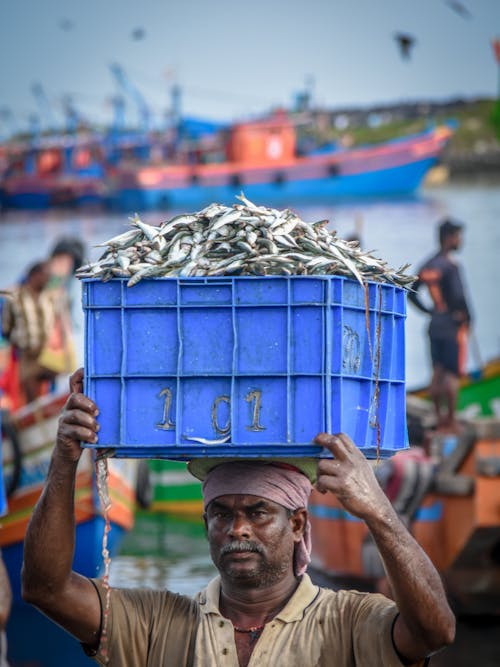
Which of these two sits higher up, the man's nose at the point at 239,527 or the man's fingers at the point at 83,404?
the man's fingers at the point at 83,404

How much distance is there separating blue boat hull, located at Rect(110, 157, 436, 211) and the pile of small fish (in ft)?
52.0

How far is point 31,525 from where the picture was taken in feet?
14.2

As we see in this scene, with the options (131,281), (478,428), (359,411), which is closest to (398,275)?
(359,411)

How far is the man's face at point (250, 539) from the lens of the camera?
14.2ft

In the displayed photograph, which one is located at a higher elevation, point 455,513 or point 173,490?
point 173,490

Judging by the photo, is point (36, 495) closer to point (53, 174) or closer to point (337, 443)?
point (53, 174)

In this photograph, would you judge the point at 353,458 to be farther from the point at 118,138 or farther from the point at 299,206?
the point at 118,138

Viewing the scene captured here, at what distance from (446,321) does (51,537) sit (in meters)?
11.9

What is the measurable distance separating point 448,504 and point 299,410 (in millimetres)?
8385

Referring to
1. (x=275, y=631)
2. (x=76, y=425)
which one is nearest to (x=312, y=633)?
(x=275, y=631)

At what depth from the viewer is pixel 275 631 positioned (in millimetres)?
4391

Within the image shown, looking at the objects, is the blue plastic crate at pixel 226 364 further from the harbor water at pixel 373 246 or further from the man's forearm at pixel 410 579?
the harbor water at pixel 373 246

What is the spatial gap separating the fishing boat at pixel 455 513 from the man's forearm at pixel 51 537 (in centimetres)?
754

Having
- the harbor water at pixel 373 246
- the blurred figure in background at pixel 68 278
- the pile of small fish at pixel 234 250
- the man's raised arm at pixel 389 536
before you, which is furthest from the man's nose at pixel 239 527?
the harbor water at pixel 373 246
